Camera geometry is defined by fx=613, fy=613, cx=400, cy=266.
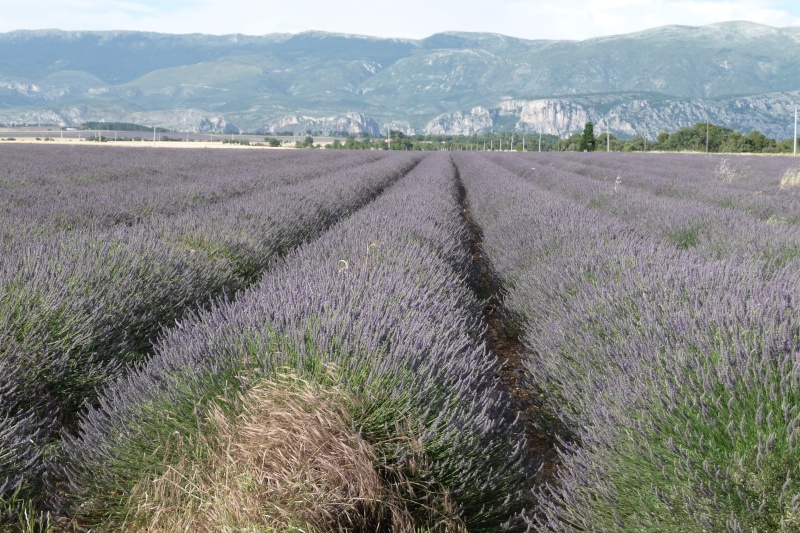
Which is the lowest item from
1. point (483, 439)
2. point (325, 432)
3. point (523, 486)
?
point (523, 486)

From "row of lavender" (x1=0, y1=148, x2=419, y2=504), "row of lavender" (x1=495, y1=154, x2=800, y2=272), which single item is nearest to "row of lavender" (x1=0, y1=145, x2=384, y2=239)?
"row of lavender" (x1=0, y1=148, x2=419, y2=504)

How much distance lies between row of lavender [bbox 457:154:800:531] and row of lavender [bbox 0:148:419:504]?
162 cm

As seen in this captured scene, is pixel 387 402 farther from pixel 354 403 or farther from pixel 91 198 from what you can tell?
pixel 91 198

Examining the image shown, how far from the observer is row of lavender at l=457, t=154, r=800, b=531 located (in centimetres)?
140

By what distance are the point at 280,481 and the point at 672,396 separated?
1.09 m

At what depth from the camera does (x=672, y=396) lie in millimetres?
1691

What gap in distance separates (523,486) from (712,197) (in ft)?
28.7

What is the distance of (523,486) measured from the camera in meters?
1.93

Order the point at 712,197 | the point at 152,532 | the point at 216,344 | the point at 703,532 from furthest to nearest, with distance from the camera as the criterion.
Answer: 1. the point at 712,197
2. the point at 216,344
3. the point at 152,532
4. the point at 703,532

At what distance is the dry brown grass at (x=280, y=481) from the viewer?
158 cm

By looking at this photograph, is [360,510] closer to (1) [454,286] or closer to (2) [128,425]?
(2) [128,425]

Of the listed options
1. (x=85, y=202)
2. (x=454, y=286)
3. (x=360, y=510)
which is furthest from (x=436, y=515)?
(x=85, y=202)

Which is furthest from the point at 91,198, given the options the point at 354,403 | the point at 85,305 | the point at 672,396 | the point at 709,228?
the point at 672,396

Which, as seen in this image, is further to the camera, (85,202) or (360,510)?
(85,202)
